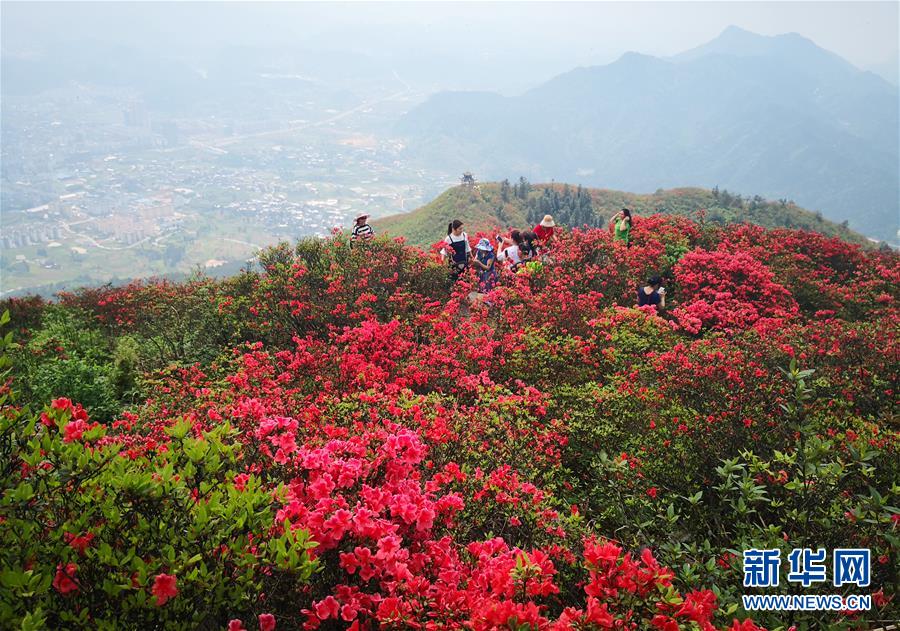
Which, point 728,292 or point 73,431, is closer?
point 73,431

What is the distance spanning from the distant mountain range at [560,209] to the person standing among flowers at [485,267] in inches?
818

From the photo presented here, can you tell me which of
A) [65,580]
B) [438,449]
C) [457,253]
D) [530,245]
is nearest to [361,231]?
[457,253]

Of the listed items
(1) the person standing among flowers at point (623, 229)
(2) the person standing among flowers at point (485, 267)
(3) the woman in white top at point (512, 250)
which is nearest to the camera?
(2) the person standing among flowers at point (485, 267)

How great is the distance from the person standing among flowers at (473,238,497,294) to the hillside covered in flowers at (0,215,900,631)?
0.72 m

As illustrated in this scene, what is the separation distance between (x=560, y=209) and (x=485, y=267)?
92.0 feet

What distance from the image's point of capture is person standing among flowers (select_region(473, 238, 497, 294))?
9.63m

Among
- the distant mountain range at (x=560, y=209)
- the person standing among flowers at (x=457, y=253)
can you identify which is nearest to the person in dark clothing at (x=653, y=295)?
the person standing among flowers at (x=457, y=253)

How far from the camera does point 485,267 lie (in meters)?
9.77

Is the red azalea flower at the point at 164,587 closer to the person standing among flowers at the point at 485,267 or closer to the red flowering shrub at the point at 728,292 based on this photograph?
the person standing among flowers at the point at 485,267

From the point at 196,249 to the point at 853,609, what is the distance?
5518 inches

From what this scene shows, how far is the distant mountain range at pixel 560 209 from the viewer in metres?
33.6

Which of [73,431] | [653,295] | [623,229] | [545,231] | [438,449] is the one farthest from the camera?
[623,229]

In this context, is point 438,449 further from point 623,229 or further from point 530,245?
point 623,229

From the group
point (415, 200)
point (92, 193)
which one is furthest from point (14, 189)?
point (415, 200)
